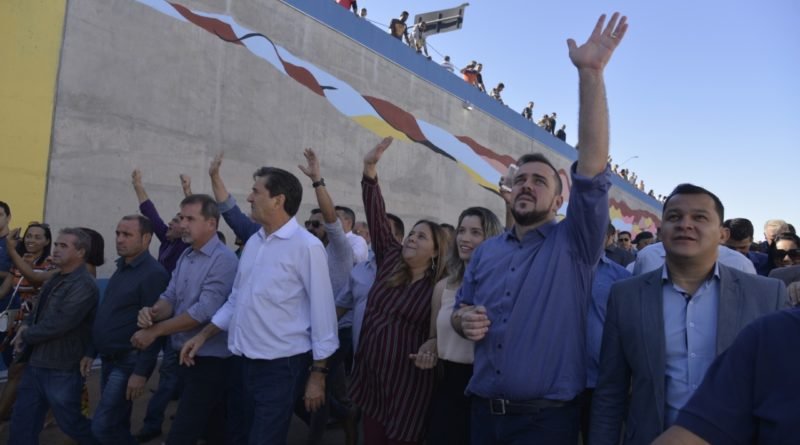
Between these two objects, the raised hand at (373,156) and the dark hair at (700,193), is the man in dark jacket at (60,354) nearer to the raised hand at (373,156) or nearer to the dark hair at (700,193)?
the raised hand at (373,156)

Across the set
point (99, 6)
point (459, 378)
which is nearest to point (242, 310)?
point (459, 378)

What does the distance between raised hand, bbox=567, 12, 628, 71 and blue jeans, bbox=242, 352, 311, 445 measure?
2152mm

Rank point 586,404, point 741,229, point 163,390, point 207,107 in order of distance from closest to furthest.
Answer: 1. point 586,404
2. point 163,390
3. point 741,229
4. point 207,107

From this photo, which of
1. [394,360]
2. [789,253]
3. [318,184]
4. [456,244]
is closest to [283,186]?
[318,184]

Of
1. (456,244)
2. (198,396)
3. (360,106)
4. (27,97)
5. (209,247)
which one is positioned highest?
(360,106)

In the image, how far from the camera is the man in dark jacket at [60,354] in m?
3.63

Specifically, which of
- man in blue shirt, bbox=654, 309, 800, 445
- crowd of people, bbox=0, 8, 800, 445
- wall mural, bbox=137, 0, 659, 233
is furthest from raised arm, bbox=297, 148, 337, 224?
wall mural, bbox=137, 0, 659, 233

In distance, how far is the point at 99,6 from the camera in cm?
695

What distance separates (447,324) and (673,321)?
1138 mm

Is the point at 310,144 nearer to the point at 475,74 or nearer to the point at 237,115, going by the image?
the point at 237,115

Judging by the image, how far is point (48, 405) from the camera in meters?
3.76

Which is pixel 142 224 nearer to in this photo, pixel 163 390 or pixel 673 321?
pixel 163 390

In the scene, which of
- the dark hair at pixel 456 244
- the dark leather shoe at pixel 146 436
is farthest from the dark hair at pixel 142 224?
the dark hair at pixel 456 244

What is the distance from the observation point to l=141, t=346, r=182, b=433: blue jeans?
14.4 ft
